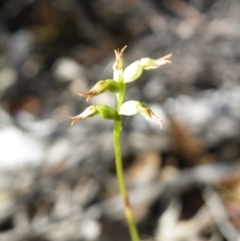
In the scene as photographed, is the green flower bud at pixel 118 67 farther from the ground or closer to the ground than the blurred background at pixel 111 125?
closer to the ground

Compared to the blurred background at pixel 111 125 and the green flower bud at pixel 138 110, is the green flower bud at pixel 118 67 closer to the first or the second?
the green flower bud at pixel 138 110

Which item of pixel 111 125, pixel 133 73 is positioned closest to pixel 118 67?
pixel 133 73

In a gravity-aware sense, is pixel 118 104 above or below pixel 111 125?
below

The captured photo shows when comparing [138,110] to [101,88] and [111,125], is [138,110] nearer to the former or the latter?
[101,88]

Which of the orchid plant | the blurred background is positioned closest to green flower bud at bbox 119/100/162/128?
the orchid plant

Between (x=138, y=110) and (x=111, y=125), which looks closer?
(x=138, y=110)

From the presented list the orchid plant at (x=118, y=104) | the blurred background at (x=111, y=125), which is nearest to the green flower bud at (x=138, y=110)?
the orchid plant at (x=118, y=104)

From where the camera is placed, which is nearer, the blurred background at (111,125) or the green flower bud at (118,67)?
the green flower bud at (118,67)
